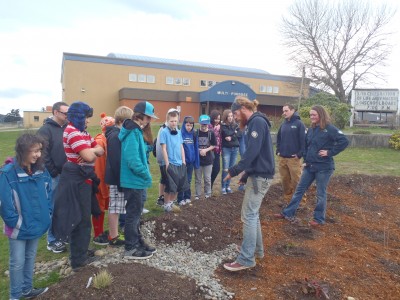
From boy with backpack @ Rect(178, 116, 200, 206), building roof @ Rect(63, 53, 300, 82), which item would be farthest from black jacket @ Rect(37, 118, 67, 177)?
building roof @ Rect(63, 53, 300, 82)

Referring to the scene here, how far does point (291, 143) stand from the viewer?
6.17 metres

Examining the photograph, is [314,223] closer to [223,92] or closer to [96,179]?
[96,179]

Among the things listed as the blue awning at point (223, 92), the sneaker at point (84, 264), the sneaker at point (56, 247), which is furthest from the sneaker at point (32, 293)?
the blue awning at point (223, 92)

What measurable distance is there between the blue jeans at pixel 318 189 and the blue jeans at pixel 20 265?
4.02m

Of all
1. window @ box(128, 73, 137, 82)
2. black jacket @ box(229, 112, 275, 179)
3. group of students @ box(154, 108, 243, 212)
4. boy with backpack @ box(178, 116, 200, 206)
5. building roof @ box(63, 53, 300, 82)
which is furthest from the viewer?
window @ box(128, 73, 137, 82)

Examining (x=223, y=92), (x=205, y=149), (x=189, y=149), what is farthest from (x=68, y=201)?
(x=223, y=92)

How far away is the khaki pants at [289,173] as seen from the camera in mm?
6277

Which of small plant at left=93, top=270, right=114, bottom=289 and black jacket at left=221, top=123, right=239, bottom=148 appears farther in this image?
black jacket at left=221, top=123, right=239, bottom=148

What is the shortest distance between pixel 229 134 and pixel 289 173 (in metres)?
1.48

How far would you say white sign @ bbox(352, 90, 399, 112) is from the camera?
24.7 metres

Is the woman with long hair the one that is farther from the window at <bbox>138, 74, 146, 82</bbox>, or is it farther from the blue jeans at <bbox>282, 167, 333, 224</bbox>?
the window at <bbox>138, 74, 146, 82</bbox>

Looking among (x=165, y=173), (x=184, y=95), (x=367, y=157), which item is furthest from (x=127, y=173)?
(x=184, y=95)

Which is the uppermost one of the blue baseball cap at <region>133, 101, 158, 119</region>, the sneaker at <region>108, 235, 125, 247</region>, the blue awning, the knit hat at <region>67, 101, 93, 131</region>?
the blue awning

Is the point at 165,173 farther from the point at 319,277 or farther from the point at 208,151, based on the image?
the point at 319,277
